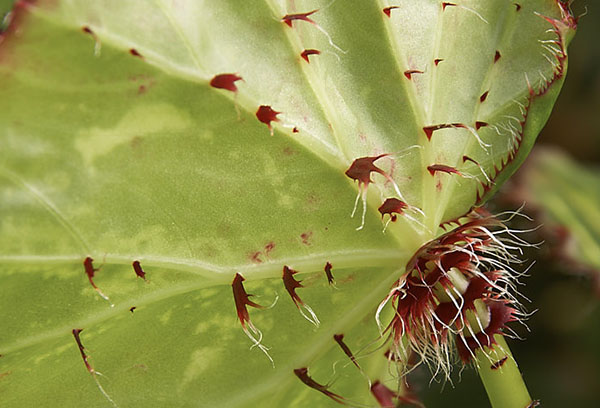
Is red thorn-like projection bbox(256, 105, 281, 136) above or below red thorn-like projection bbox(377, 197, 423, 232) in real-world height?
above

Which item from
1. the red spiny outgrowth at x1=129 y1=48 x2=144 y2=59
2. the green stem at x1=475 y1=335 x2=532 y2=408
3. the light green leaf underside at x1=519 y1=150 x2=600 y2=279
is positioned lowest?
the light green leaf underside at x1=519 y1=150 x2=600 y2=279

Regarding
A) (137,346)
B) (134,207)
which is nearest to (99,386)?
(137,346)

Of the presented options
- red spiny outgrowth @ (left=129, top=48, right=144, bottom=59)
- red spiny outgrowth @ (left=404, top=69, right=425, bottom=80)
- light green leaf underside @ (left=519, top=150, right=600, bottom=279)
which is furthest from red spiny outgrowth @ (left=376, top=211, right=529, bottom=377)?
light green leaf underside @ (left=519, top=150, right=600, bottom=279)

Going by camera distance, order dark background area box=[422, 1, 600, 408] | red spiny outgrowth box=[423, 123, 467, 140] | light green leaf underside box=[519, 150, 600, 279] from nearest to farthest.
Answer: red spiny outgrowth box=[423, 123, 467, 140] → light green leaf underside box=[519, 150, 600, 279] → dark background area box=[422, 1, 600, 408]

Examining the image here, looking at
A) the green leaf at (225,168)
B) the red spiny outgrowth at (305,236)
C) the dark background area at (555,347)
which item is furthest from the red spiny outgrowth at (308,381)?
the dark background area at (555,347)

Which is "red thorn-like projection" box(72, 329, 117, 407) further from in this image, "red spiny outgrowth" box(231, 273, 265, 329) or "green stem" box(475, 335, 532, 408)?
"green stem" box(475, 335, 532, 408)

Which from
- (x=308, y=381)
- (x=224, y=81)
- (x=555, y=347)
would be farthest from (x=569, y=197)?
(x=224, y=81)

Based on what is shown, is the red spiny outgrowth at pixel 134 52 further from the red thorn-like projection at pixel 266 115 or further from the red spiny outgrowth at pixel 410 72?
the red spiny outgrowth at pixel 410 72
